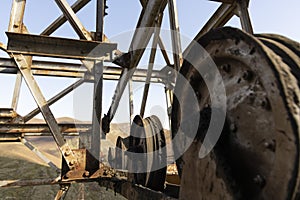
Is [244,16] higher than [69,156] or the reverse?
higher

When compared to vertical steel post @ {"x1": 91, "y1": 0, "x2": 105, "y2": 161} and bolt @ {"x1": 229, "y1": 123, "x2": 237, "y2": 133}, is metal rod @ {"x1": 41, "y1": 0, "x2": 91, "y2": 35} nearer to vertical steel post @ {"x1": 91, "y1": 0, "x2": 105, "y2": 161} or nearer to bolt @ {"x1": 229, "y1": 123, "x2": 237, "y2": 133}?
vertical steel post @ {"x1": 91, "y1": 0, "x2": 105, "y2": 161}

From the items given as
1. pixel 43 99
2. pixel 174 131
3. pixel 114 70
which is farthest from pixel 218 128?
pixel 114 70

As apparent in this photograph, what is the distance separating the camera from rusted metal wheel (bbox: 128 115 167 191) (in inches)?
98.5

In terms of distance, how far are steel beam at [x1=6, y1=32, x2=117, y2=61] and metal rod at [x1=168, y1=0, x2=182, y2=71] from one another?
1.22 metres

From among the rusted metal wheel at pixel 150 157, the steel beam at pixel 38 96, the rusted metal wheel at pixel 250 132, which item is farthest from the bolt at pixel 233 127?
the steel beam at pixel 38 96

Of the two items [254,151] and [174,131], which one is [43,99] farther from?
[254,151]

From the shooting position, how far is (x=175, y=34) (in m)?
3.46

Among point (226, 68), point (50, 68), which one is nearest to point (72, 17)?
point (226, 68)

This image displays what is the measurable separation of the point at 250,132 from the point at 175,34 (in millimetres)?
2544

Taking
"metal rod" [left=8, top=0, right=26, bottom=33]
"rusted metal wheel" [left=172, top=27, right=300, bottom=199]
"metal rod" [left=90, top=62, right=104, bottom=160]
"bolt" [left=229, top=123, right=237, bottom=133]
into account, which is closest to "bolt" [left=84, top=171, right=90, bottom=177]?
"metal rod" [left=90, top=62, right=104, bottom=160]

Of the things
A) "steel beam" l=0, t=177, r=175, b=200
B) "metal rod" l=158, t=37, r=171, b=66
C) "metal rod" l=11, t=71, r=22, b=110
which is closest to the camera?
"steel beam" l=0, t=177, r=175, b=200

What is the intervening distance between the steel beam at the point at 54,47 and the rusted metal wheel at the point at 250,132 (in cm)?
297

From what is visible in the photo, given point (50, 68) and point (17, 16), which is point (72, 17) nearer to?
point (17, 16)

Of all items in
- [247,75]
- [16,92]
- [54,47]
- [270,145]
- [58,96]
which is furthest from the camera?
[16,92]
